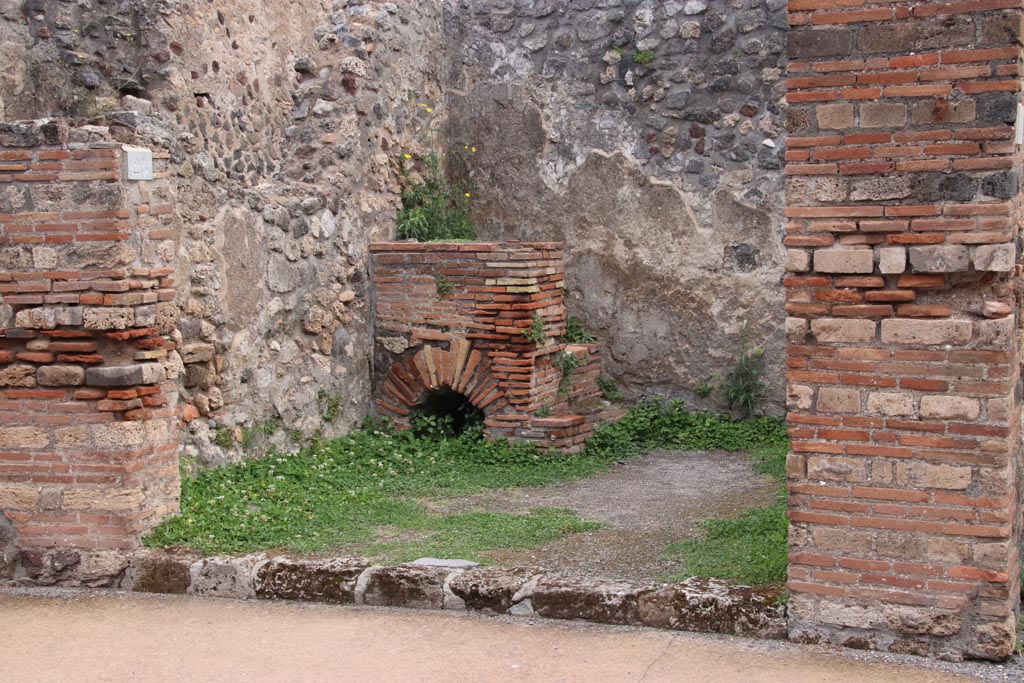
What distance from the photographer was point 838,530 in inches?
184

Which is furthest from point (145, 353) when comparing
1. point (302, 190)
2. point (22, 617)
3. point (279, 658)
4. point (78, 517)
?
point (302, 190)

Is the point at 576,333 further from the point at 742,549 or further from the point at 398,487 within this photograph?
the point at 742,549

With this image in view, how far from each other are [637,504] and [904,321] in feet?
9.29

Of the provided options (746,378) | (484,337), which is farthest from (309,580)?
(746,378)

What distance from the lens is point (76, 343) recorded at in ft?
18.5

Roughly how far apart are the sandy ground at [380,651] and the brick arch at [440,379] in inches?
129

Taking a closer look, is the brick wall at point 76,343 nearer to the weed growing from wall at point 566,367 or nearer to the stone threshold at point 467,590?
the stone threshold at point 467,590

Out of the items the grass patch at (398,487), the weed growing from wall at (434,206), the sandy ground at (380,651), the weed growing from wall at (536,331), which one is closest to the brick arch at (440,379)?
the grass patch at (398,487)

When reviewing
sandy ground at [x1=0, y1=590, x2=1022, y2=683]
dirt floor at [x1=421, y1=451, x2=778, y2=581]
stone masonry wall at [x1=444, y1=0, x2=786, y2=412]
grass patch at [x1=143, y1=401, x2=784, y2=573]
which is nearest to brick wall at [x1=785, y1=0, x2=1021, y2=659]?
sandy ground at [x1=0, y1=590, x2=1022, y2=683]

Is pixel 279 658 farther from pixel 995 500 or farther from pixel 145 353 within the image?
pixel 995 500

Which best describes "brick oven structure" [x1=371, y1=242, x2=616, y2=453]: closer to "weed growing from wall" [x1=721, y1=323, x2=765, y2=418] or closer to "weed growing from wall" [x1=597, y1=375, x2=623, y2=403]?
"weed growing from wall" [x1=597, y1=375, x2=623, y2=403]

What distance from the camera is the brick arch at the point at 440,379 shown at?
846cm

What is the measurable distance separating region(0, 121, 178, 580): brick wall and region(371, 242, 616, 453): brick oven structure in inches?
117

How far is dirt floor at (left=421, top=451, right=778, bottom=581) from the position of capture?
571 cm
